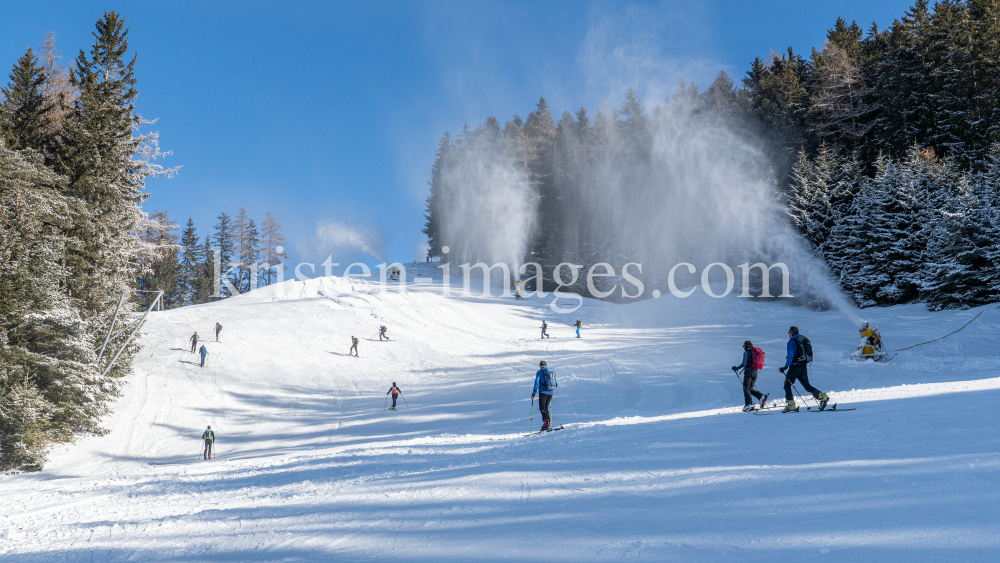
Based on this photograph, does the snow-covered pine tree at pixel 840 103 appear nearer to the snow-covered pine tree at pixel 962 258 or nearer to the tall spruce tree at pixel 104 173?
the snow-covered pine tree at pixel 962 258

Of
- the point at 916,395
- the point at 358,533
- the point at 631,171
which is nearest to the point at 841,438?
the point at 916,395

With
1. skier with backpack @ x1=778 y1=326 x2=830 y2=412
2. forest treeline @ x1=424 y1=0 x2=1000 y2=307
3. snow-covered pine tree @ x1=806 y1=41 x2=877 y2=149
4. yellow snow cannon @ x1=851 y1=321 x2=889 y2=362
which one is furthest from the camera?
snow-covered pine tree @ x1=806 y1=41 x2=877 y2=149

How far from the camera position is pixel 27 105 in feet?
68.0

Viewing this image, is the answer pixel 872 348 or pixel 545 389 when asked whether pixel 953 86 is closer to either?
pixel 872 348

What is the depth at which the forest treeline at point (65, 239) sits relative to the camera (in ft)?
51.3

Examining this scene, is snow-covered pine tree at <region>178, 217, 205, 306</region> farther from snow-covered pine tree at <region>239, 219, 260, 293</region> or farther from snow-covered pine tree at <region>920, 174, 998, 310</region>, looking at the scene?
snow-covered pine tree at <region>920, 174, 998, 310</region>

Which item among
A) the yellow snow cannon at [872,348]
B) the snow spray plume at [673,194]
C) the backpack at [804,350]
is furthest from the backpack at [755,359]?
the snow spray plume at [673,194]

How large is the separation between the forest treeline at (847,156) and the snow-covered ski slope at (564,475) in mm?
9570

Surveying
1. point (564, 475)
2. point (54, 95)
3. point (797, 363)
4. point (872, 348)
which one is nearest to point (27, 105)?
point (54, 95)

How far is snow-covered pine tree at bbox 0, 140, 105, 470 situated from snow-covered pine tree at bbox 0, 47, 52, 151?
3647 mm

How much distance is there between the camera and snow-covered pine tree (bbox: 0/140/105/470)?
15.0m

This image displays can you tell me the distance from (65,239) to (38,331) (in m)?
3.65

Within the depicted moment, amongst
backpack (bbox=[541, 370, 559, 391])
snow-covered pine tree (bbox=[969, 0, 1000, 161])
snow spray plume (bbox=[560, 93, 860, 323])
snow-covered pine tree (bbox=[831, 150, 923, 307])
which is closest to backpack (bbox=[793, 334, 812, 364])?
backpack (bbox=[541, 370, 559, 391])

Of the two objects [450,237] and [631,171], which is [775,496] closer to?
[631,171]
